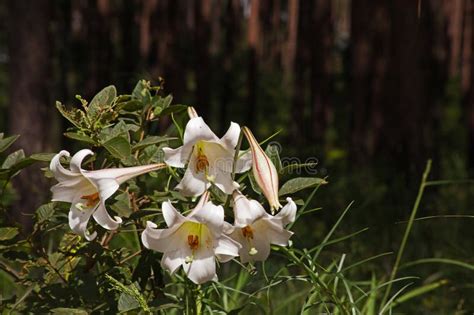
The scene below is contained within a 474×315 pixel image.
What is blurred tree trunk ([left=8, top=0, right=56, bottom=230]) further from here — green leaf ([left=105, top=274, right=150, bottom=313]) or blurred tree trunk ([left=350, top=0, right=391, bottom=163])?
blurred tree trunk ([left=350, top=0, right=391, bottom=163])

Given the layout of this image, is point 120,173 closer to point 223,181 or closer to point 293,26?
point 223,181

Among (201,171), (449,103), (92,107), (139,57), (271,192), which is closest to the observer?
(271,192)

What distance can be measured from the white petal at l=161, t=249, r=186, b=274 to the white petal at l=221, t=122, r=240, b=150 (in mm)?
214

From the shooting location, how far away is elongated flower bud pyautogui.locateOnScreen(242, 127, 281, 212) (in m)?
1.58

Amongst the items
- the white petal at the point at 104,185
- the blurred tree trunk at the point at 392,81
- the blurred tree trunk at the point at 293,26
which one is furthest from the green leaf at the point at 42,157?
the blurred tree trunk at the point at 293,26

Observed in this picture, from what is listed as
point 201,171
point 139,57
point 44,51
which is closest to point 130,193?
point 201,171

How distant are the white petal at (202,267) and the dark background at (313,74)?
7.44 feet

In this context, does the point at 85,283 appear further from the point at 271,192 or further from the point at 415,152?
the point at 415,152

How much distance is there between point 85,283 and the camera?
1831mm

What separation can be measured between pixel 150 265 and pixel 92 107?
355 mm

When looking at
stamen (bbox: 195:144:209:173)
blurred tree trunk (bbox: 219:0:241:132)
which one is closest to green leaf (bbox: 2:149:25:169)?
stamen (bbox: 195:144:209:173)

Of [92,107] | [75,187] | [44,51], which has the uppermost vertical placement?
[92,107]

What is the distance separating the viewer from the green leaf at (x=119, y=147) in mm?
1701

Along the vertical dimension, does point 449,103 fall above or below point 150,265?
below
